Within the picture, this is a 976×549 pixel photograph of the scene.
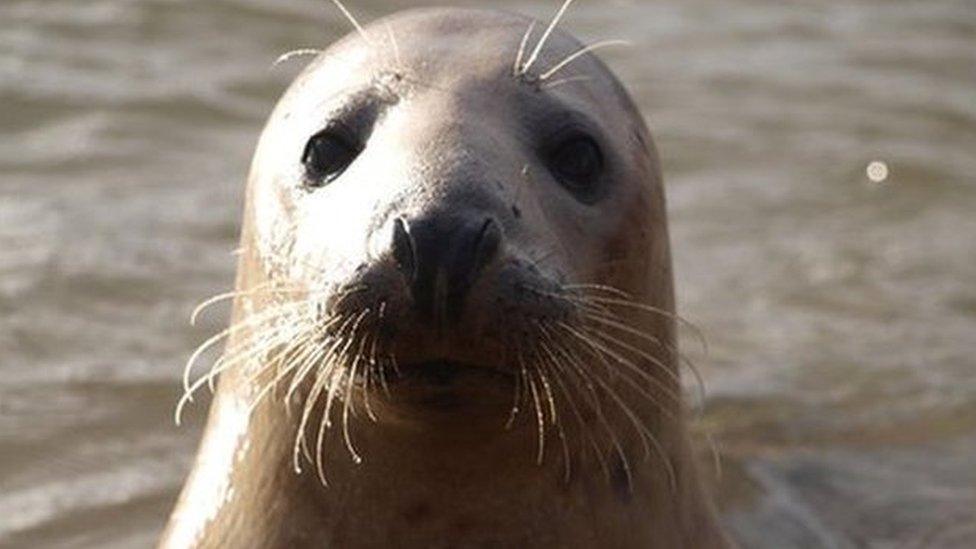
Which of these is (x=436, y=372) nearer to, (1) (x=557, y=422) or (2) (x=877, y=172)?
(1) (x=557, y=422)

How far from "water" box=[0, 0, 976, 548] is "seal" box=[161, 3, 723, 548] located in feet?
4.42

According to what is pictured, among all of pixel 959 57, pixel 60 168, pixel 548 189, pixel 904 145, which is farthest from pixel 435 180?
pixel 959 57

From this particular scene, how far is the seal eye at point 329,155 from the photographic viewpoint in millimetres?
4738

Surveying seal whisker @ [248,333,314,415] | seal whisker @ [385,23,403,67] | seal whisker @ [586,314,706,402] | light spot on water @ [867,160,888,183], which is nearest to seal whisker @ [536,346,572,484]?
seal whisker @ [586,314,706,402]

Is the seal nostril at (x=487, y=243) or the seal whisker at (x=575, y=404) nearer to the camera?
the seal nostril at (x=487, y=243)

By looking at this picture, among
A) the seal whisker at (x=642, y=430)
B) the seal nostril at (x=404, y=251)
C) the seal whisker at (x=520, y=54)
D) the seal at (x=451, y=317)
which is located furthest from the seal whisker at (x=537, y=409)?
the seal whisker at (x=520, y=54)

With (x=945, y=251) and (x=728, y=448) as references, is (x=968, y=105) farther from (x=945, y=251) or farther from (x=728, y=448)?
(x=728, y=448)

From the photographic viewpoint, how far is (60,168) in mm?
8719

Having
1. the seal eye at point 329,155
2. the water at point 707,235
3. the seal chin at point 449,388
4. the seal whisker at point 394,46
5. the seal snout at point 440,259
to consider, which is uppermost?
the seal whisker at point 394,46

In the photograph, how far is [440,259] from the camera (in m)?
4.11

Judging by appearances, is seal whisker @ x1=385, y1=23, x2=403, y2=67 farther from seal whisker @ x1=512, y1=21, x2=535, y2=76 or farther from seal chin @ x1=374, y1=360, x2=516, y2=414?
seal chin @ x1=374, y1=360, x2=516, y2=414

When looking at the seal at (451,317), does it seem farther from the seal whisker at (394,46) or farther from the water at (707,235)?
the water at (707,235)

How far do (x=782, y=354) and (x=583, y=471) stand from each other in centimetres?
323

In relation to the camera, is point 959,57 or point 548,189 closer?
point 548,189
